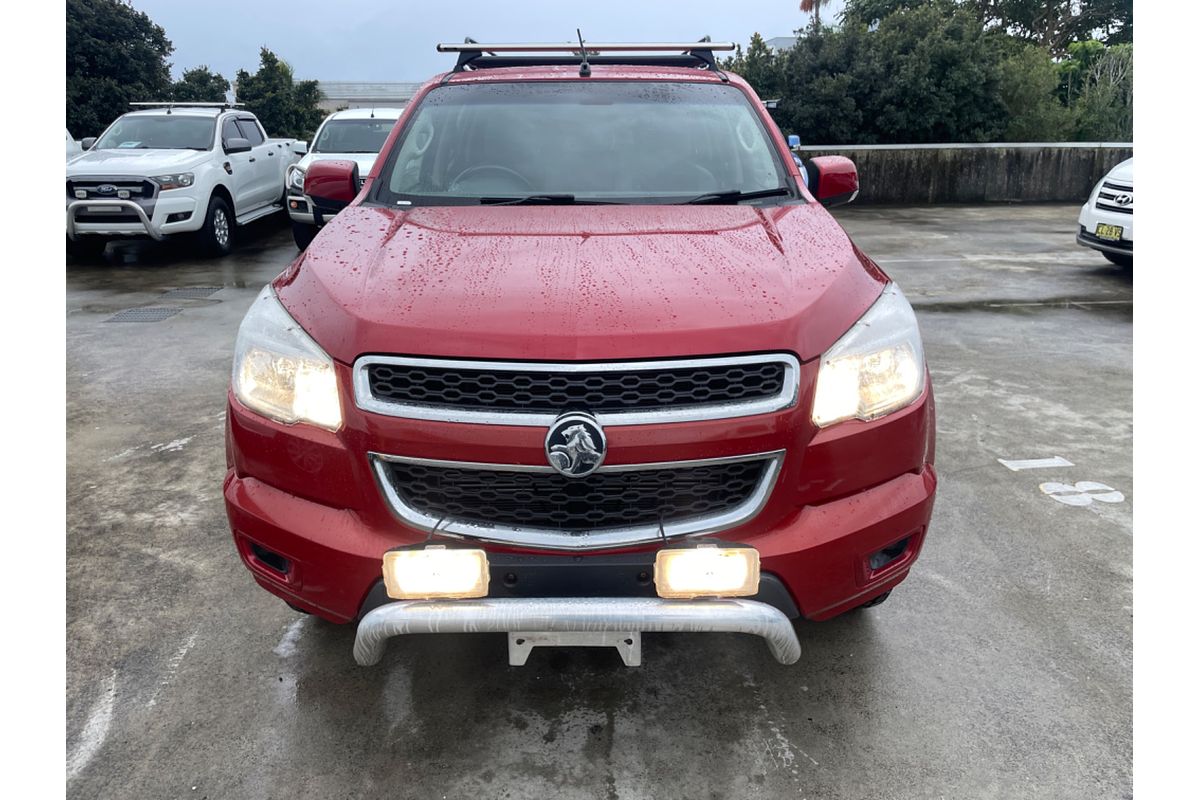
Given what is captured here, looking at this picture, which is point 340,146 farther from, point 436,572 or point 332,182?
point 436,572

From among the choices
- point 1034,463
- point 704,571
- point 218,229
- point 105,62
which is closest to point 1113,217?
point 1034,463

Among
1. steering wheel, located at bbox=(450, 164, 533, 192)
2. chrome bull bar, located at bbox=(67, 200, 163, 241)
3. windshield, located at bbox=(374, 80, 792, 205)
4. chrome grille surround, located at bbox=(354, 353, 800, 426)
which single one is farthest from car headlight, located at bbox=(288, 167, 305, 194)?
chrome grille surround, located at bbox=(354, 353, 800, 426)

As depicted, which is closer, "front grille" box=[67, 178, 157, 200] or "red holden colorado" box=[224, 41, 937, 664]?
"red holden colorado" box=[224, 41, 937, 664]

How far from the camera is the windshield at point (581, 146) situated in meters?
3.13

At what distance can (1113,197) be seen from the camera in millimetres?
8359

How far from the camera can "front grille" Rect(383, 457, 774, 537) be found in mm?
2062

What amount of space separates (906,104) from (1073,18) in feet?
56.5

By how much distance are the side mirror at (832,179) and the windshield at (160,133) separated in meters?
8.57

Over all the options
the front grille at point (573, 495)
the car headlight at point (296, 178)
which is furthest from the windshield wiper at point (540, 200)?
the car headlight at point (296, 178)

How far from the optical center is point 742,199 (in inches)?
121

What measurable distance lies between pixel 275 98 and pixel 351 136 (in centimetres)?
1390

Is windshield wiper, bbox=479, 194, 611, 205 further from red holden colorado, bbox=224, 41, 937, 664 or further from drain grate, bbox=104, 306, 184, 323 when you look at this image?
drain grate, bbox=104, 306, 184, 323

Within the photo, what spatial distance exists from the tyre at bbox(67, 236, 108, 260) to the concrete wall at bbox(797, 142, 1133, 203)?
33.8ft

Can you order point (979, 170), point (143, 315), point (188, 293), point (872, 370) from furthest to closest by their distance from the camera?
point (979, 170), point (188, 293), point (143, 315), point (872, 370)
